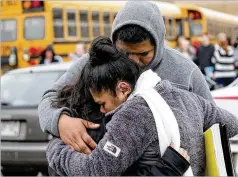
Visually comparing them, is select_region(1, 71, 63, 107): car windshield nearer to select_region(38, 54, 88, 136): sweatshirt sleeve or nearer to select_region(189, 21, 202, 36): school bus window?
select_region(38, 54, 88, 136): sweatshirt sleeve

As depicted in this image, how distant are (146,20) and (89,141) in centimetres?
60

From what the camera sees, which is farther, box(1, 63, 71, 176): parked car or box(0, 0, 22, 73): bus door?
box(0, 0, 22, 73): bus door

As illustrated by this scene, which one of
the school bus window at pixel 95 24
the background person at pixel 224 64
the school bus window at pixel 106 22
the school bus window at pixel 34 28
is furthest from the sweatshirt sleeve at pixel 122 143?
the school bus window at pixel 106 22

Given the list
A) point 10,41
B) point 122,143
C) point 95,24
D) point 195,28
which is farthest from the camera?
point 195,28

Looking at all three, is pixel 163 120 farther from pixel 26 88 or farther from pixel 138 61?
pixel 26 88

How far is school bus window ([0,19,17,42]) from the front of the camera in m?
18.6

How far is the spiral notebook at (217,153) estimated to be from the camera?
7.70 feet

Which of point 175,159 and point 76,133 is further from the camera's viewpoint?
point 76,133

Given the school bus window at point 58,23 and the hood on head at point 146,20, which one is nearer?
the hood on head at point 146,20

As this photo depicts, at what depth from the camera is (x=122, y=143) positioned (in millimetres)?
2188

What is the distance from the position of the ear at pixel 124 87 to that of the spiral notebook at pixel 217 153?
0.33m

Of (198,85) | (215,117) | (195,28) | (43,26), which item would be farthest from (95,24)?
(215,117)

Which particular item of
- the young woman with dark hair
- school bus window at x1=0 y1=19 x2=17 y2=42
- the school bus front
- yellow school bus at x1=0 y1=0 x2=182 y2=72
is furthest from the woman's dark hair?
school bus window at x1=0 y1=19 x2=17 y2=42

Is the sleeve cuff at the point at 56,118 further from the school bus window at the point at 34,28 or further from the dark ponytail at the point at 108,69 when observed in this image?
the school bus window at the point at 34,28
